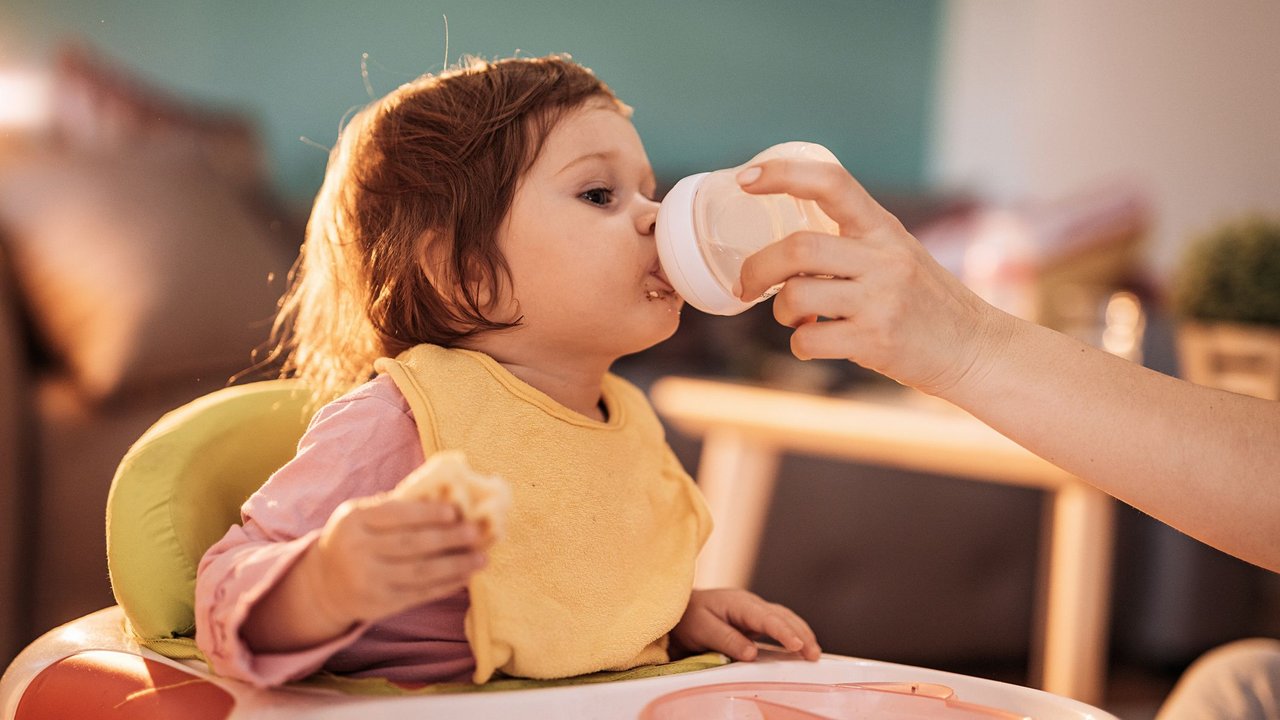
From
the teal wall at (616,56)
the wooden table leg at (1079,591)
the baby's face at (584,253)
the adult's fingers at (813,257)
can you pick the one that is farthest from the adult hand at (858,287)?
the teal wall at (616,56)

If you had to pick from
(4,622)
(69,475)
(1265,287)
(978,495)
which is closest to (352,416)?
(4,622)

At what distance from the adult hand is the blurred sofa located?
1064mm

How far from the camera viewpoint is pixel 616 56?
298cm

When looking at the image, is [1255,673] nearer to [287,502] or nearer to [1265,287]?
[287,502]

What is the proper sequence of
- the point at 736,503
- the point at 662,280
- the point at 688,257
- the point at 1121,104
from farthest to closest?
the point at 1121,104
the point at 736,503
the point at 662,280
the point at 688,257

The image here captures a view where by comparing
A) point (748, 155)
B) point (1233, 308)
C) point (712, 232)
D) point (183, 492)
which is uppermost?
point (748, 155)

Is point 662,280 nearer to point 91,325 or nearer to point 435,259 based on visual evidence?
point 435,259

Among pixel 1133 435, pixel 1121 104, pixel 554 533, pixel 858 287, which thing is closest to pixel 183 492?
pixel 554 533

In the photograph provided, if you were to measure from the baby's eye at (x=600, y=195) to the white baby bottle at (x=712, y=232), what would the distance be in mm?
103

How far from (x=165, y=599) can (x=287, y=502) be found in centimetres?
14

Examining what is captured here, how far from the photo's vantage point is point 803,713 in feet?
2.07

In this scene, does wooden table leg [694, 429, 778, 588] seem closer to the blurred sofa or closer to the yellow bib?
the blurred sofa

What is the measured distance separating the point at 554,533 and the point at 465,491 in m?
0.26

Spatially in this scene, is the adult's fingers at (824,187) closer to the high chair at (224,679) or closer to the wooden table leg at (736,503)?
the high chair at (224,679)
